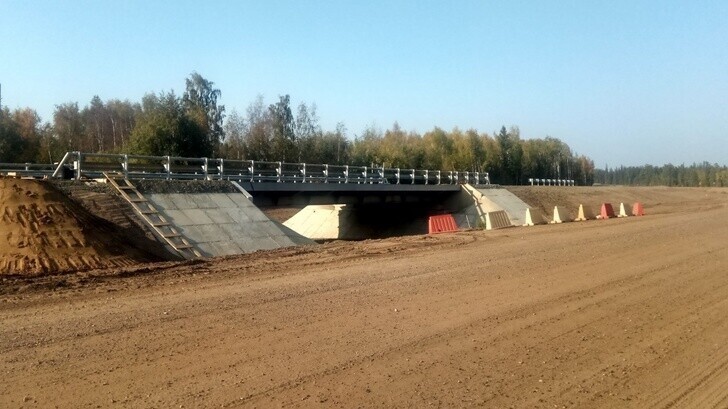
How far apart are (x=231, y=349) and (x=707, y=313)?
8.07 meters

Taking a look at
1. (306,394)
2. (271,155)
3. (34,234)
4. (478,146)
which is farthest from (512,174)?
(306,394)

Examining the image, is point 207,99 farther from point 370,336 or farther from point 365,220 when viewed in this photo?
point 370,336

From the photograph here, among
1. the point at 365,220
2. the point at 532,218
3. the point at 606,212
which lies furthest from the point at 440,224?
the point at 606,212

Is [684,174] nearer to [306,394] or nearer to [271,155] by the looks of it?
[271,155]

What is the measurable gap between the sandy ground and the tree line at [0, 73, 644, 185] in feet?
130

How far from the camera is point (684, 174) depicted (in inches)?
7667

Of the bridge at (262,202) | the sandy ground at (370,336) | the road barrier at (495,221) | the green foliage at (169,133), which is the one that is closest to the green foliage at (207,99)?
the green foliage at (169,133)

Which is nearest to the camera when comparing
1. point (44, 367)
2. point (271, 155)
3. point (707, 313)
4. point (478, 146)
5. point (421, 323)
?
point (44, 367)

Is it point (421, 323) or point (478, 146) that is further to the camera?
point (478, 146)

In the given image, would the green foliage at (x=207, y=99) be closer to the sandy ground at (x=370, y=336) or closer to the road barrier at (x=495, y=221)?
the road barrier at (x=495, y=221)

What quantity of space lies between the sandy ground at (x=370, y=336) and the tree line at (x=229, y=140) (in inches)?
1561

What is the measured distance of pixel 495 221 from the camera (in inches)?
1308

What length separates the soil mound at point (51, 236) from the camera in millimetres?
15995

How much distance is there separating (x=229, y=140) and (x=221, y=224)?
52110 millimetres
